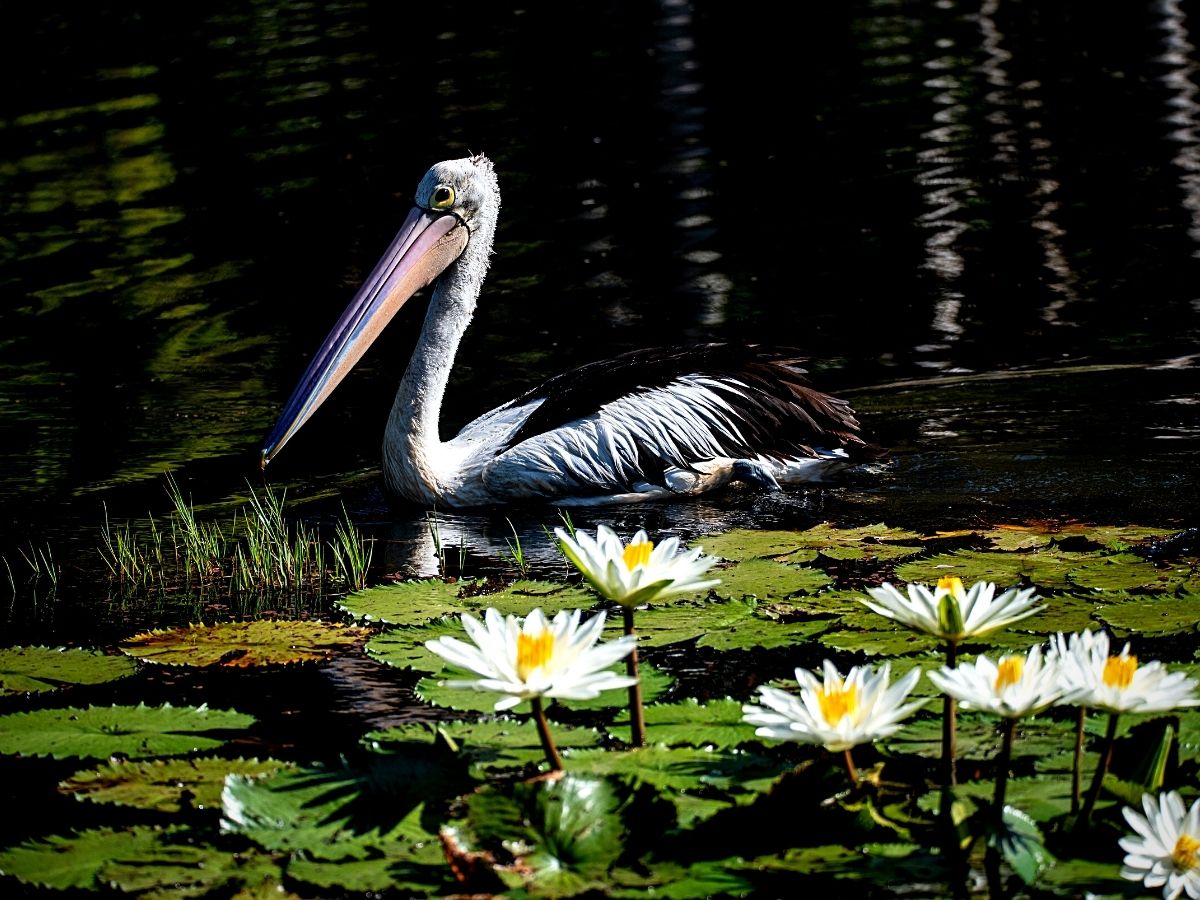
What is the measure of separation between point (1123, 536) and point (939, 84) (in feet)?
39.1

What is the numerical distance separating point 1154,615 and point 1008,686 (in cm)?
170

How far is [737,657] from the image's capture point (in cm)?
405

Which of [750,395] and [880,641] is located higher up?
[880,641]

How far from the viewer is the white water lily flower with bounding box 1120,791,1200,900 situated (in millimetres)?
2316

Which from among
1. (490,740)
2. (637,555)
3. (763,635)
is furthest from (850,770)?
(763,635)

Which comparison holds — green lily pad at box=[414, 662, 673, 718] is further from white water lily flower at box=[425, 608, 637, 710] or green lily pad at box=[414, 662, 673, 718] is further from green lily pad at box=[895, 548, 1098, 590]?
green lily pad at box=[895, 548, 1098, 590]

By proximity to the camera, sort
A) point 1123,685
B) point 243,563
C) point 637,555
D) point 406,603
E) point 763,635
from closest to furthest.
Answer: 1. point 1123,685
2. point 637,555
3. point 763,635
4. point 406,603
5. point 243,563

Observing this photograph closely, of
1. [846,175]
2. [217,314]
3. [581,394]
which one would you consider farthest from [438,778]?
[846,175]

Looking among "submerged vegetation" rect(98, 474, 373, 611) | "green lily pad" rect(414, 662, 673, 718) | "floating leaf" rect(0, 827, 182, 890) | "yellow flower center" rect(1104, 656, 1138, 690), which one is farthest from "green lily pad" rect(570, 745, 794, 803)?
"submerged vegetation" rect(98, 474, 373, 611)

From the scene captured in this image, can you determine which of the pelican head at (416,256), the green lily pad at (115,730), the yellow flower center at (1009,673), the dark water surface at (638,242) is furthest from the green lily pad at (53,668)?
the yellow flower center at (1009,673)

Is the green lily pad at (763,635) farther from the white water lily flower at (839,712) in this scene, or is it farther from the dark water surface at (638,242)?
the dark water surface at (638,242)

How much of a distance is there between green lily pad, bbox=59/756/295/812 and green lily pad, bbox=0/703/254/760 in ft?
0.24

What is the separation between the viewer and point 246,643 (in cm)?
443

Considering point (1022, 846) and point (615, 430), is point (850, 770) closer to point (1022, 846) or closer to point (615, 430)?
point (1022, 846)
